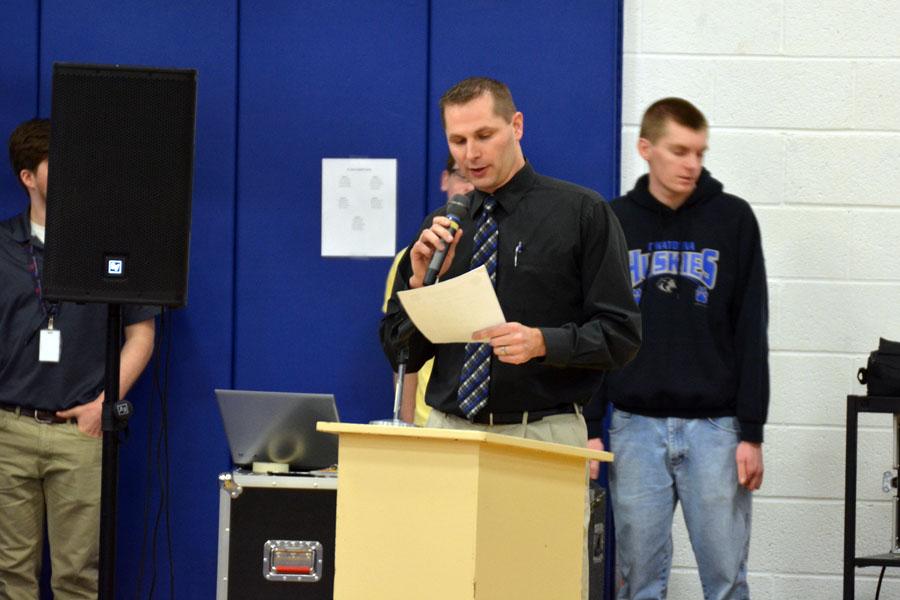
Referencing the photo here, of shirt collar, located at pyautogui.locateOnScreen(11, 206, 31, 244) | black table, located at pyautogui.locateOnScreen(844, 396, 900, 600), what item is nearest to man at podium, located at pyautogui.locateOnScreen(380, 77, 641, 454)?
black table, located at pyautogui.locateOnScreen(844, 396, 900, 600)

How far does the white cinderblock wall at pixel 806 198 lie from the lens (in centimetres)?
410

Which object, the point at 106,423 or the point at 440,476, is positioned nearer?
the point at 440,476

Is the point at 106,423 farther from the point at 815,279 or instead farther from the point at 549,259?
the point at 815,279

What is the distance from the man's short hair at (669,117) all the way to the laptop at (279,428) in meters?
1.21

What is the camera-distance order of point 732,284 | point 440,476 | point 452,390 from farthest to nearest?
point 732,284 → point 452,390 → point 440,476

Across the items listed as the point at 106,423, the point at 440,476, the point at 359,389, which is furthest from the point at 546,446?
the point at 359,389

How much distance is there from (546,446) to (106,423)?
1.51 meters

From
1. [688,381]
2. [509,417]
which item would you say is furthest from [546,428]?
[688,381]

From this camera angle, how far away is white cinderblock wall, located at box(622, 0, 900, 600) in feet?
13.4

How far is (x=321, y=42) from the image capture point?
4.24 meters

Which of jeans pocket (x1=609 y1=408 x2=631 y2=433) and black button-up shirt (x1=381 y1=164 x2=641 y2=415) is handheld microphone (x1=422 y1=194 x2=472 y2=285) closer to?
black button-up shirt (x1=381 y1=164 x2=641 y2=415)

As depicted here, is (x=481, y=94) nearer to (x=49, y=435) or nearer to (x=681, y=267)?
(x=681, y=267)

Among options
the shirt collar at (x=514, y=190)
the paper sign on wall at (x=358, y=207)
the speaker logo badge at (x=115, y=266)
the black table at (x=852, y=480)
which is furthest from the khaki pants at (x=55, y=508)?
the black table at (x=852, y=480)

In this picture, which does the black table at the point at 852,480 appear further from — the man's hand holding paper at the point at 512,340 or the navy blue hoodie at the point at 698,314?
the man's hand holding paper at the point at 512,340
